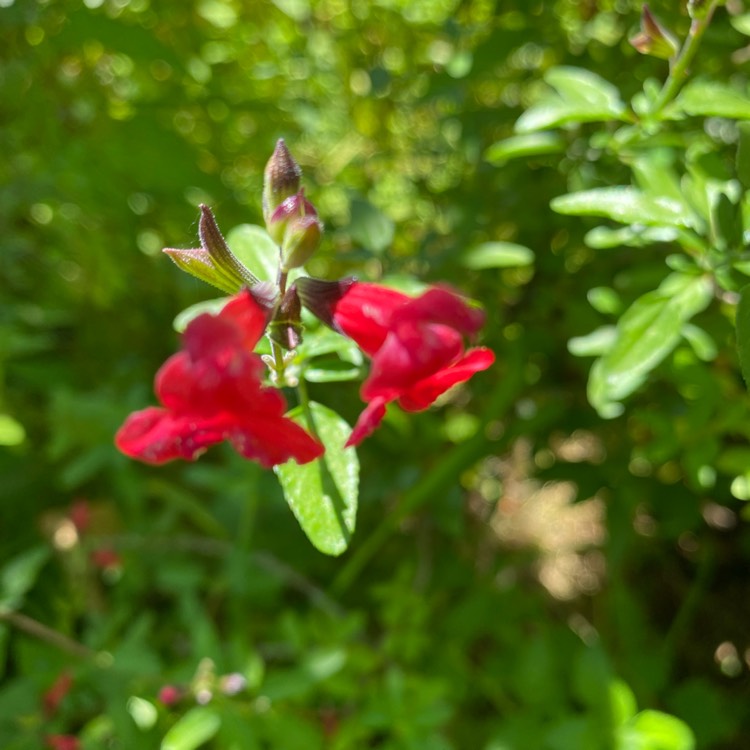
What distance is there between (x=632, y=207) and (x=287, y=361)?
13.6 inches

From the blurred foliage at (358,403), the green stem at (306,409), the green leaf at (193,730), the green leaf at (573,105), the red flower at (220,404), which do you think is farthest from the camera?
the blurred foliage at (358,403)

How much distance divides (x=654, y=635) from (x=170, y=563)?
84cm

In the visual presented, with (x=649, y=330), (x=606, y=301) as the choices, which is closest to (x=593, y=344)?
(x=606, y=301)

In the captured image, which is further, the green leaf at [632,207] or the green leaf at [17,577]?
the green leaf at [17,577]

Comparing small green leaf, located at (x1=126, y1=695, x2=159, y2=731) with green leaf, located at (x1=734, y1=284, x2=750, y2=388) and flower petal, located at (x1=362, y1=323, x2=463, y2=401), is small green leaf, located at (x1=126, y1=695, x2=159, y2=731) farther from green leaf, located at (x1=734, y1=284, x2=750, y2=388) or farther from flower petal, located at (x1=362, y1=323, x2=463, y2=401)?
green leaf, located at (x1=734, y1=284, x2=750, y2=388)

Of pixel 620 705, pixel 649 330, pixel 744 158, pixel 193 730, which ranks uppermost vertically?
pixel 744 158

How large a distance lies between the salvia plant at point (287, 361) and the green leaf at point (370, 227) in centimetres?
35

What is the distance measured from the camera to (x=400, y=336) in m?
0.55

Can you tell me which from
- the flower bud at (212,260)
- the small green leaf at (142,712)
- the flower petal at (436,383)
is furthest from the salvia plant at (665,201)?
the small green leaf at (142,712)

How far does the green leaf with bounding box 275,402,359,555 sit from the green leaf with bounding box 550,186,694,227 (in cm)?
30

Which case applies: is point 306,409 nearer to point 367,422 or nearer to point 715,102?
point 367,422

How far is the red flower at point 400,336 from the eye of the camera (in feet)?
1.78

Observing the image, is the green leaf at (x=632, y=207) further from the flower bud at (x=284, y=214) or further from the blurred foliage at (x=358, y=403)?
the flower bud at (x=284, y=214)

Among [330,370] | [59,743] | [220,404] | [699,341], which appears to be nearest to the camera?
[220,404]
